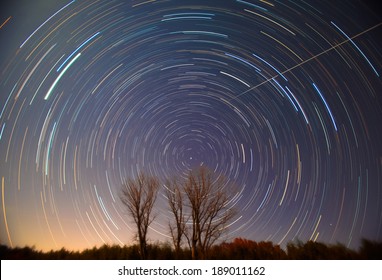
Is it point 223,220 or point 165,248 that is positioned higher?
point 223,220

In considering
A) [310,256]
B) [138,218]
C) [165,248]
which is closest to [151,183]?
[138,218]

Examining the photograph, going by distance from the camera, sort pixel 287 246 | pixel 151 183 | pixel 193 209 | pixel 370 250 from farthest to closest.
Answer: pixel 151 183, pixel 193 209, pixel 287 246, pixel 370 250

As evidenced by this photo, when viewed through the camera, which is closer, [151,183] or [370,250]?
[370,250]

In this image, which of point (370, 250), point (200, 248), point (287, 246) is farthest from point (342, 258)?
point (200, 248)

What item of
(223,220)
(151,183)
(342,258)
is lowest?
(342,258)
